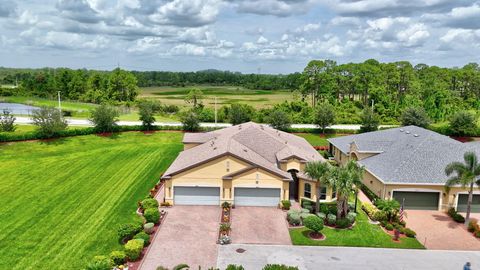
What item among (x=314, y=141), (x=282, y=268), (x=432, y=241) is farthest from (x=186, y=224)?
(x=314, y=141)

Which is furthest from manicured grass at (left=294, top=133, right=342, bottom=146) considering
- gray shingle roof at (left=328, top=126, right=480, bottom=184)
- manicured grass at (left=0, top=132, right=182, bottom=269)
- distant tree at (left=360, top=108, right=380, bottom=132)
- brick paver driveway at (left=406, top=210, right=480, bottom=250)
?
brick paver driveway at (left=406, top=210, right=480, bottom=250)

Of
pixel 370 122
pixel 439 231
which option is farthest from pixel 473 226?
pixel 370 122

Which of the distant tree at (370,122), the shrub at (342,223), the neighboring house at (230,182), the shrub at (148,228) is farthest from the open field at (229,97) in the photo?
the shrub at (148,228)

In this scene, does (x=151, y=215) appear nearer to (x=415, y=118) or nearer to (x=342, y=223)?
(x=342, y=223)

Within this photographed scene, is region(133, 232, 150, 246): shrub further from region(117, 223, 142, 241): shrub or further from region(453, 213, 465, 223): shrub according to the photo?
region(453, 213, 465, 223): shrub

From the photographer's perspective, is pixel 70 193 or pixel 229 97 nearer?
pixel 70 193

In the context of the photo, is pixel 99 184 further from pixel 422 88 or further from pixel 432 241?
pixel 422 88
